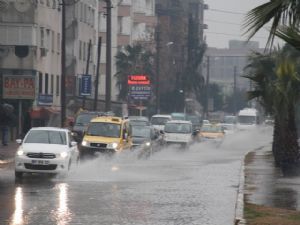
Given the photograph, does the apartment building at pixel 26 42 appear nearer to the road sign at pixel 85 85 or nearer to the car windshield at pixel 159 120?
the road sign at pixel 85 85

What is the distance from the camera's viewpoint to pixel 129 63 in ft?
329

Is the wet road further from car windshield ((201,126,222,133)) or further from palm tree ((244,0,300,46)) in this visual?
car windshield ((201,126,222,133))

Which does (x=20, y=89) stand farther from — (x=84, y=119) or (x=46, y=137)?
(x=46, y=137)

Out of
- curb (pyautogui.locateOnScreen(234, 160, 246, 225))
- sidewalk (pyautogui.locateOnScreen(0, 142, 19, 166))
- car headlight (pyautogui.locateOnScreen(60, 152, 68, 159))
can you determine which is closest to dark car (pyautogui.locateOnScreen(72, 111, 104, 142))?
sidewalk (pyautogui.locateOnScreen(0, 142, 19, 166))

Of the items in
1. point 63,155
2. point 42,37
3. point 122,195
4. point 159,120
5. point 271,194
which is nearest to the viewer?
point 122,195

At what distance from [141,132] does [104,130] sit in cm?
931

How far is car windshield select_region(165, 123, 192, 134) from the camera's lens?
5719 centimetres

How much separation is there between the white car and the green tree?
6881 centimetres

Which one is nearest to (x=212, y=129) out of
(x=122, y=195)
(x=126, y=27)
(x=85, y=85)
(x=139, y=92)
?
(x=85, y=85)

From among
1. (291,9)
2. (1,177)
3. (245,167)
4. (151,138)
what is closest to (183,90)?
(151,138)

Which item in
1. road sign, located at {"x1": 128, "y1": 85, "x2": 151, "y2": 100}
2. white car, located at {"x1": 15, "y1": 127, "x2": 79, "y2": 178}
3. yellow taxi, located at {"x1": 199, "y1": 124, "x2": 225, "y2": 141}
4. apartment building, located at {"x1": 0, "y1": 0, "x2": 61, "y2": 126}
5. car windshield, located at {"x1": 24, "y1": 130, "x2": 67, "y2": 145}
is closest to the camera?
white car, located at {"x1": 15, "y1": 127, "x2": 79, "y2": 178}

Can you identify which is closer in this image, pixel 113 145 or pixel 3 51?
pixel 113 145

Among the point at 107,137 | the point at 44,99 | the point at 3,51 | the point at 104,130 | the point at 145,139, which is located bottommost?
the point at 145,139

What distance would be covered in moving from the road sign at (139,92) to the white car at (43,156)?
2197 inches
